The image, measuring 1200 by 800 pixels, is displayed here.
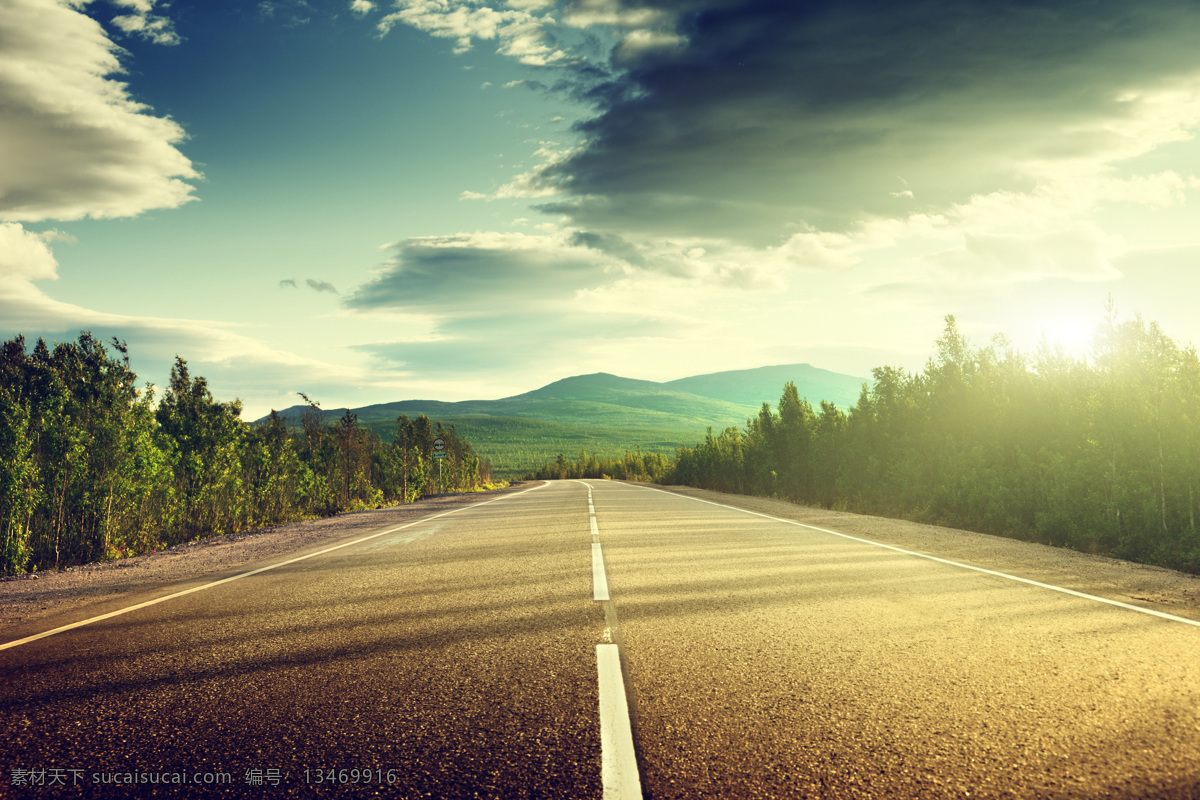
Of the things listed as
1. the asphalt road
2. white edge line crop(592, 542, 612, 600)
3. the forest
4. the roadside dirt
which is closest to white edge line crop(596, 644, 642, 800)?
the asphalt road

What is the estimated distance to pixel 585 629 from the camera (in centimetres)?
474

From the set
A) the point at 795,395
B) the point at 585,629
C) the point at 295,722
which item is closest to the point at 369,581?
the point at 585,629

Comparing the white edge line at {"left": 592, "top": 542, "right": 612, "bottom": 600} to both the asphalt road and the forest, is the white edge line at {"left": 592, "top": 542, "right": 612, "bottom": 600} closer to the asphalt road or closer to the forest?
the asphalt road

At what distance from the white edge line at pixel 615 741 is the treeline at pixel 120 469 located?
451 inches

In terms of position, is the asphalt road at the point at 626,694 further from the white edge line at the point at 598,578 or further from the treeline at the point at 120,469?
the treeline at the point at 120,469

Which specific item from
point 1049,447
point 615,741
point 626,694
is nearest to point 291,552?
point 626,694

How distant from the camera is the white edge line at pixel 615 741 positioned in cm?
239

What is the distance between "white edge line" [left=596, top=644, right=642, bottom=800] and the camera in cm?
239

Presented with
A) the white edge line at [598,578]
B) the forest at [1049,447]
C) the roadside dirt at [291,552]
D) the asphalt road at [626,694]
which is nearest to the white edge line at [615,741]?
the asphalt road at [626,694]

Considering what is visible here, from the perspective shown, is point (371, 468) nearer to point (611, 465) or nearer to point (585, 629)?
point (585, 629)

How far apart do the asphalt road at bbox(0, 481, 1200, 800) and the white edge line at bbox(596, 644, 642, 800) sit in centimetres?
2

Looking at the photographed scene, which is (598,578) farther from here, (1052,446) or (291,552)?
(1052,446)

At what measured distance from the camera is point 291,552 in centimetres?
1044

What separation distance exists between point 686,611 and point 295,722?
3.19 m
